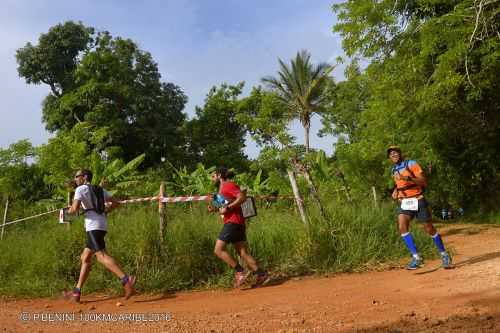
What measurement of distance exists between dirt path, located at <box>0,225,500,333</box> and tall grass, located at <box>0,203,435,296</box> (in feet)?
1.06

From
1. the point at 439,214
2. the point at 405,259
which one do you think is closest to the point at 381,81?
the point at 405,259

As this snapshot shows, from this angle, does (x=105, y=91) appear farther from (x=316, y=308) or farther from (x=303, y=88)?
(x=316, y=308)

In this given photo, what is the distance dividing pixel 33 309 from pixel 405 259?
5111 millimetres

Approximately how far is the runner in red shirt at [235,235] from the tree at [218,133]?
18.5 meters

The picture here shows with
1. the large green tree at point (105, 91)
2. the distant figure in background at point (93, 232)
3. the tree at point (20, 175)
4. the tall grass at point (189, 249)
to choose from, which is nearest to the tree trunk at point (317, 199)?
the tall grass at point (189, 249)

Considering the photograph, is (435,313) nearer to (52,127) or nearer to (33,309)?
(33,309)

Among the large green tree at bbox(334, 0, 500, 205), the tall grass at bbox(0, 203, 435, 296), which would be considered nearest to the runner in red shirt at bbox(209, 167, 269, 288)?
the tall grass at bbox(0, 203, 435, 296)

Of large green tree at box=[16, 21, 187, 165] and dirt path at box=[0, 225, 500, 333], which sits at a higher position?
large green tree at box=[16, 21, 187, 165]

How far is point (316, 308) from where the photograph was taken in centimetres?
459

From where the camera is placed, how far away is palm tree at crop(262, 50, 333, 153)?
26438 mm

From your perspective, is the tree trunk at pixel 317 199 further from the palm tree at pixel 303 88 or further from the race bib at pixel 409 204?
the palm tree at pixel 303 88

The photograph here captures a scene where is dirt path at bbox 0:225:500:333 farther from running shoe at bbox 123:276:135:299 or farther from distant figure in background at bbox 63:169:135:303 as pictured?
distant figure in background at bbox 63:169:135:303

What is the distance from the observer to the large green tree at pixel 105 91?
2050cm

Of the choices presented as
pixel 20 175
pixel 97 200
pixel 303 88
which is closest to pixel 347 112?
pixel 303 88
